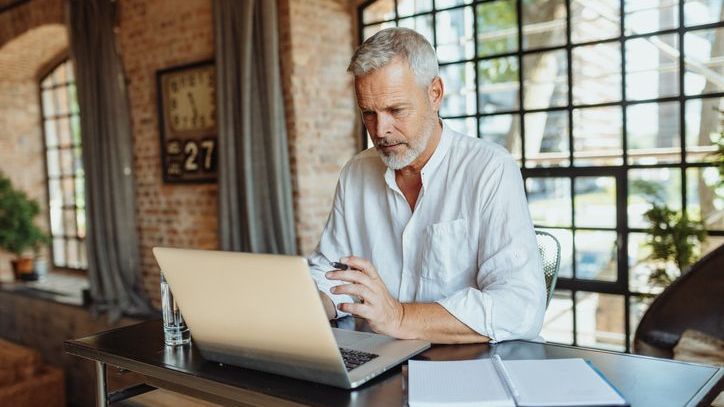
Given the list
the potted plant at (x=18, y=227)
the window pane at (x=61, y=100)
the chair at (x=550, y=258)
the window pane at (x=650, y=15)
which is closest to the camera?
the chair at (x=550, y=258)

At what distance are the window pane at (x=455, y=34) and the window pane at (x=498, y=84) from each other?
15 centimetres

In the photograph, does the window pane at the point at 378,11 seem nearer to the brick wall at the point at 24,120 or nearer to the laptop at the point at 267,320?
the laptop at the point at 267,320

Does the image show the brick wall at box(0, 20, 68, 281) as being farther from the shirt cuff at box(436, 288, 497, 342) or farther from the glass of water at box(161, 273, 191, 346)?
the shirt cuff at box(436, 288, 497, 342)

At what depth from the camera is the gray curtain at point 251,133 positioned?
4195 millimetres

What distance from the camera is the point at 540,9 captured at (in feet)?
12.6

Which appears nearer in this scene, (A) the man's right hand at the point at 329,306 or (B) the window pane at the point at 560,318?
(A) the man's right hand at the point at 329,306

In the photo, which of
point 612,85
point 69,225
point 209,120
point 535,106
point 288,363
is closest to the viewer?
point 288,363

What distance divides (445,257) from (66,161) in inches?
263

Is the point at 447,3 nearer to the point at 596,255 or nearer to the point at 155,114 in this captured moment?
the point at 596,255

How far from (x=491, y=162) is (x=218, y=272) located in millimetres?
881

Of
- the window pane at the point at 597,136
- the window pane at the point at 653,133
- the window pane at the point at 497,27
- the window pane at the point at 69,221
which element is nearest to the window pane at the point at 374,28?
the window pane at the point at 497,27

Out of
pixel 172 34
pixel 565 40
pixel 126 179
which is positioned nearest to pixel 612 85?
pixel 565 40

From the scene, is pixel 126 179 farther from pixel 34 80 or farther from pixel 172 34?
pixel 34 80

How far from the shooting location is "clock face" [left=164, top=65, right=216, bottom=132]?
4.74 metres
